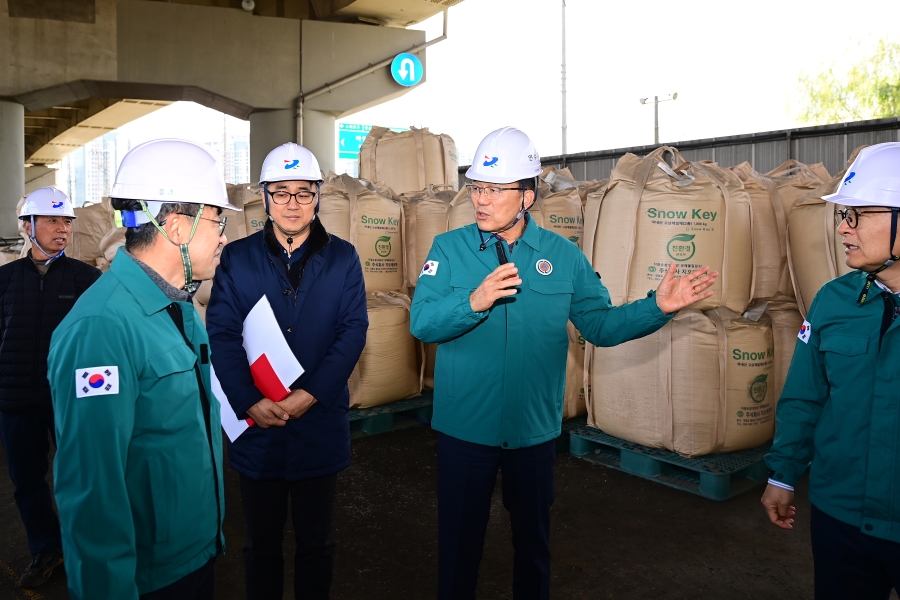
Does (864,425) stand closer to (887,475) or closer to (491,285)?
(887,475)

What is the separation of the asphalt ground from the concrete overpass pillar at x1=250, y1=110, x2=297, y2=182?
10.2 m

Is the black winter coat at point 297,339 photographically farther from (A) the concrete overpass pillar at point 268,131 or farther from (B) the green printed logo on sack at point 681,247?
(A) the concrete overpass pillar at point 268,131

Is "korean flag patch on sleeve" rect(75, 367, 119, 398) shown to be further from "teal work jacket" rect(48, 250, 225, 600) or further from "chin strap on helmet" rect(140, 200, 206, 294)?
"chin strap on helmet" rect(140, 200, 206, 294)

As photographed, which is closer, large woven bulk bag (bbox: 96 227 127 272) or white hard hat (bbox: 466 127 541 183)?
white hard hat (bbox: 466 127 541 183)

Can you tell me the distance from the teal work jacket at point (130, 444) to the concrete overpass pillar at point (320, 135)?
12.3 meters

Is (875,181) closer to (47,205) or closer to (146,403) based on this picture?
(146,403)

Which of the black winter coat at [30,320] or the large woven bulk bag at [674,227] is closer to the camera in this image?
the black winter coat at [30,320]

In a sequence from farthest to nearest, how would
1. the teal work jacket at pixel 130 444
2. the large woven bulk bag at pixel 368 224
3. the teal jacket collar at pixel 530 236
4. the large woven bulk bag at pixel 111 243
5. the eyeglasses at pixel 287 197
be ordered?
the large woven bulk bag at pixel 111 243, the large woven bulk bag at pixel 368 224, the eyeglasses at pixel 287 197, the teal jacket collar at pixel 530 236, the teal work jacket at pixel 130 444

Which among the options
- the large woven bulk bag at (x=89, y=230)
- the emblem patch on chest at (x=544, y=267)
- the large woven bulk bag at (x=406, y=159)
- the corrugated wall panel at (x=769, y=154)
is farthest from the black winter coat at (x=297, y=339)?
the corrugated wall panel at (x=769, y=154)

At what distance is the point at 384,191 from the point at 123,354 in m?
3.96

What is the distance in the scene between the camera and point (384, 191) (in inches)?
205

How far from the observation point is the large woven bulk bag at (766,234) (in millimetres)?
4090

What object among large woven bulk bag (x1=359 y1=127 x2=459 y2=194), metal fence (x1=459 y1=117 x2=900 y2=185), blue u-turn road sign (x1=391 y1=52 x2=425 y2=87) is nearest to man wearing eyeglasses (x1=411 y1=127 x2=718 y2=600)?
large woven bulk bag (x1=359 y1=127 x2=459 y2=194)

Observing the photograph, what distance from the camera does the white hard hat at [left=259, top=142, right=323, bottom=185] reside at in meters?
2.49
